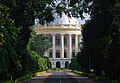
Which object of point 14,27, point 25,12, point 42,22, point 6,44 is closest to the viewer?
point 6,44

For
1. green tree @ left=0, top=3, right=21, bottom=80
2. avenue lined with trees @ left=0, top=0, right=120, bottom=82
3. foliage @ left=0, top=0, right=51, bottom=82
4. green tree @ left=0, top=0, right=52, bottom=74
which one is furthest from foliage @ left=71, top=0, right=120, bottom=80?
green tree @ left=0, top=3, right=21, bottom=80

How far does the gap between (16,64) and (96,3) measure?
1308cm

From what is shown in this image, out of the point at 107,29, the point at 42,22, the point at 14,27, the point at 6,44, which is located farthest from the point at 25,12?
the point at 6,44

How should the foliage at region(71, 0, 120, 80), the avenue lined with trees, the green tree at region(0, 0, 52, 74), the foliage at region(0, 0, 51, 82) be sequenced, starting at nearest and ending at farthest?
the foliage at region(0, 0, 51, 82) → the avenue lined with trees → the foliage at region(71, 0, 120, 80) → the green tree at region(0, 0, 52, 74)

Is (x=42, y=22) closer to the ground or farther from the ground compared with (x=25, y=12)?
closer to the ground

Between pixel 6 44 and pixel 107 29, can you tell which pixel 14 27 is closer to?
pixel 6 44

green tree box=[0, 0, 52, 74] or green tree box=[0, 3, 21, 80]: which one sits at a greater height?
green tree box=[0, 0, 52, 74]

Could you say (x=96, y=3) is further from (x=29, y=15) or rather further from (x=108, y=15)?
(x=29, y=15)

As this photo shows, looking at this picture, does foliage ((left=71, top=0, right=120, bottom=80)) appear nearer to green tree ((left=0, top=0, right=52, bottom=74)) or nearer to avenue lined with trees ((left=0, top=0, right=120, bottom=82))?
avenue lined with trees ((left=0, top=0, right=120, bottom=82))

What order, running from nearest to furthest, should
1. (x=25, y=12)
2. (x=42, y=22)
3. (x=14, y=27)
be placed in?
1. (x=14, y=27)
2. (x=25, y=12)
3. (x=42, y=22)

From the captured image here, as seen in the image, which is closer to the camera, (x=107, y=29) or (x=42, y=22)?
(x=107, y=29)

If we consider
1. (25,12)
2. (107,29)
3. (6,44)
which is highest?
(25,12)

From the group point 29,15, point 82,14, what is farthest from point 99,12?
point 29,15

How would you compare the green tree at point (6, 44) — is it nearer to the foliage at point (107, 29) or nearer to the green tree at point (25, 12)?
the green tree at point (25, 12)
